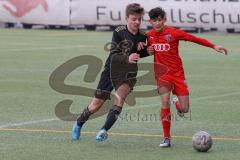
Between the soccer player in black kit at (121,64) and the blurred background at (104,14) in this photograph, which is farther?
the blurred background at (104,14)

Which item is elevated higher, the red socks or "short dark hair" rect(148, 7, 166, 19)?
"short dark hair" rect(148, 7, 166, 19)

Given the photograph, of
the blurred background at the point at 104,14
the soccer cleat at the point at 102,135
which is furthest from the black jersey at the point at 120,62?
the blurred background at the point at 104,14

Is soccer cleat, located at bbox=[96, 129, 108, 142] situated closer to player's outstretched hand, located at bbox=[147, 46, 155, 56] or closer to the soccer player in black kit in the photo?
the soccer player in black kit

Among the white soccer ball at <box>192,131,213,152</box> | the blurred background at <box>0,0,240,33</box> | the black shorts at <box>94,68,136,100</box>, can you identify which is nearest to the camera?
the white soccer ball at <box>192,131,213,152</box>

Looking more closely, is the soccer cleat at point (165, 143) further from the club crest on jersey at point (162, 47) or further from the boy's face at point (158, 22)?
the boy's face at point (158, 22)

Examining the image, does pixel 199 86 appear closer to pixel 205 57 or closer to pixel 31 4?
pixel 205 57

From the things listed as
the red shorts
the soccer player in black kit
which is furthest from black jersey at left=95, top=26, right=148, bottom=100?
the red shorts

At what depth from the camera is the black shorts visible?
10984mm

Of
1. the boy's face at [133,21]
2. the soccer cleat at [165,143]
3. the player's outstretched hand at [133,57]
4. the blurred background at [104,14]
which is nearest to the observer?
the player's outstretched hand at [133,57]

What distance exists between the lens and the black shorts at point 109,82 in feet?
36.0

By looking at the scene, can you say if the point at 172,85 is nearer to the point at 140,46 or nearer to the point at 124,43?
the point at 140,46

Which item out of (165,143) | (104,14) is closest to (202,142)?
(165,143)

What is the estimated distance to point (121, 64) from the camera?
10.9 meters

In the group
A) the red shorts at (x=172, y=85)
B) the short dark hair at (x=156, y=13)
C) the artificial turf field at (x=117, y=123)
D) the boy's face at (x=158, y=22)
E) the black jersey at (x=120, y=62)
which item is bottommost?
the artificial turf field at (x=117, y=123)
